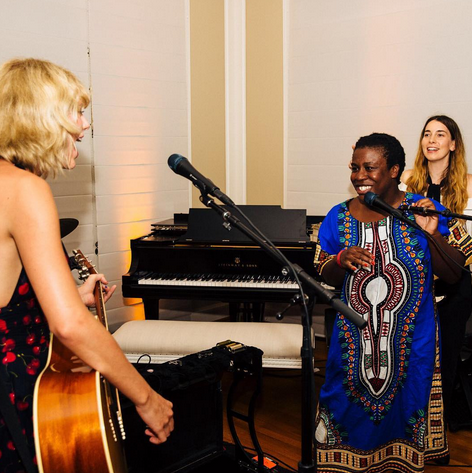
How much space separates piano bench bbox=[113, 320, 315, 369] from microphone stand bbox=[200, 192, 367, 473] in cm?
120

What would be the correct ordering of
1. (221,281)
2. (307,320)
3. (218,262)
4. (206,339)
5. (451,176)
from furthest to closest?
(451,176) < (218,262) < (221,281) < (206,339) < (307,320)

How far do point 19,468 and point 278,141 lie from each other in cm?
404

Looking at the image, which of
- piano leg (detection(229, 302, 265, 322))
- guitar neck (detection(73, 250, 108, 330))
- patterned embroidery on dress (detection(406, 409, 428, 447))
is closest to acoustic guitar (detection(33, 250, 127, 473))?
guitar neck (detection(73, 250, 108, 330))

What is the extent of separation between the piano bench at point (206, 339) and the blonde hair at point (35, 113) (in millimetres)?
1885

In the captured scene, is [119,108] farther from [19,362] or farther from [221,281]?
[19,362]

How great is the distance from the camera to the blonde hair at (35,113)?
4.42 ft

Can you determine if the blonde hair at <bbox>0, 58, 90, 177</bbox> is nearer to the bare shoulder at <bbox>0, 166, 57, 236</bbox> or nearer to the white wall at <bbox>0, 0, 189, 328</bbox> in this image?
the bare shoulder at <bbox>0, 166, 57, 236</bbox>

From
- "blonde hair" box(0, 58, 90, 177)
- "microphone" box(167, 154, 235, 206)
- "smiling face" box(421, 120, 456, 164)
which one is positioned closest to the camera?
"blonde hair" box(0, 58, 90, 177)

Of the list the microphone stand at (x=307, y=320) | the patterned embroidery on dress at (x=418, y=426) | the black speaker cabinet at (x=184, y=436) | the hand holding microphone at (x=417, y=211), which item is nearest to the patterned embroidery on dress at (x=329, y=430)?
A: the patterned embroidery on dress at (x=418, y=426)

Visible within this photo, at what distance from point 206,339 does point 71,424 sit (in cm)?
180

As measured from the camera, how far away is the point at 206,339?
3131 mm

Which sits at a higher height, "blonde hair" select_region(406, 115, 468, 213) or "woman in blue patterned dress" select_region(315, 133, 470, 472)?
"blonde hair" select_region(406, 115, 468, 213)

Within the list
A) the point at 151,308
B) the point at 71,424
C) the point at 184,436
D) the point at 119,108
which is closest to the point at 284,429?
the point at 184,436

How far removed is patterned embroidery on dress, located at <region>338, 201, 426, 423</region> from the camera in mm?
2428
